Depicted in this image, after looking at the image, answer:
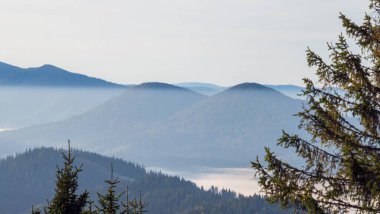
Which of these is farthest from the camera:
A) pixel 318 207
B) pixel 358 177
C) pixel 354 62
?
pixel 354 62

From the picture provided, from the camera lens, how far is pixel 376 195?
18203mm

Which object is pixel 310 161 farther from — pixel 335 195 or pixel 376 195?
pixel 376 195

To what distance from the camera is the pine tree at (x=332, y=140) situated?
62.6 feet

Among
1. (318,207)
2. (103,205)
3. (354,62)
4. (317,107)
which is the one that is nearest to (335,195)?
(318,207)

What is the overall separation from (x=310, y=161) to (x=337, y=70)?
2.86 metres

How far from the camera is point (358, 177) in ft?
58.0

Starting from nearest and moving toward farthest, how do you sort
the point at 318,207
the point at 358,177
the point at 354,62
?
the point at 358,177, the point at 318,207, the point at 354,62

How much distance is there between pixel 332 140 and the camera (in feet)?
65.9

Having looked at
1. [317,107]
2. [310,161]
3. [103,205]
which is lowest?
[103,205]

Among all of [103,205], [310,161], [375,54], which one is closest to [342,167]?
[310,161]

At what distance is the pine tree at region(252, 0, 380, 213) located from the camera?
19.1 meters

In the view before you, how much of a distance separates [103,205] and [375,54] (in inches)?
360

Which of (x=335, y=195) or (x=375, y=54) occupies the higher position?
(x=375, y=54)

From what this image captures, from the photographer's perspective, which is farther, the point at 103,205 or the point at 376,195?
the point at 103,205
